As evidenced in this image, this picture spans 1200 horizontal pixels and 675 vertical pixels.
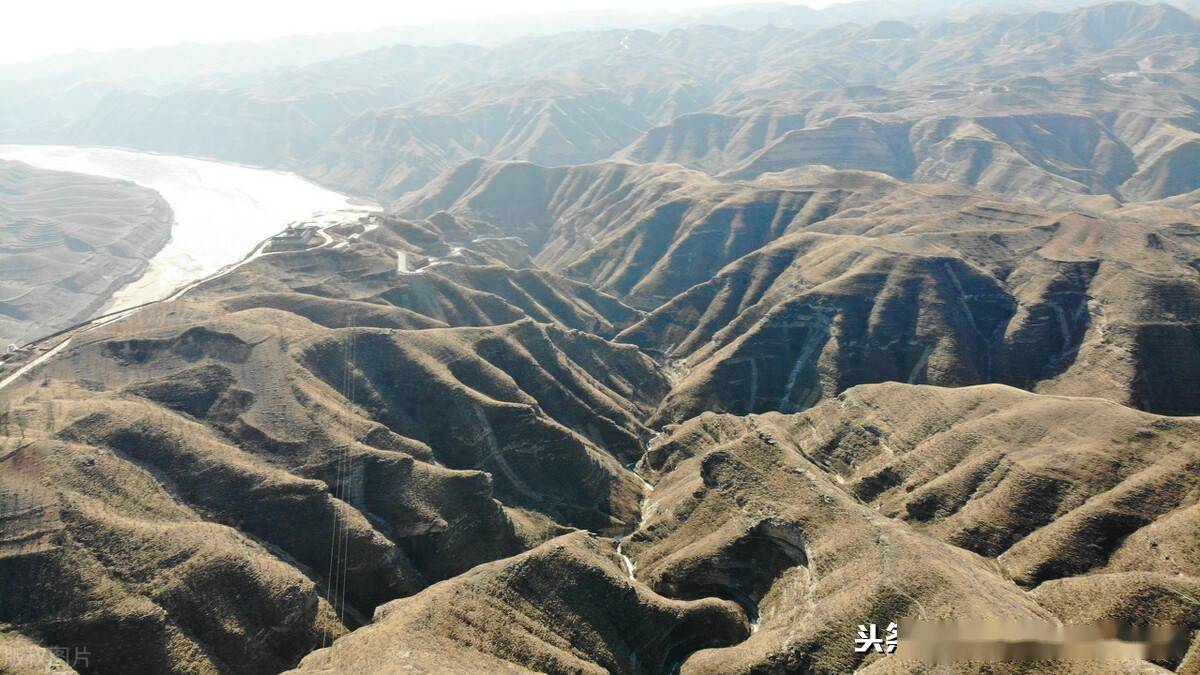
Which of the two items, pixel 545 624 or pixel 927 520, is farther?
pixel 927 520

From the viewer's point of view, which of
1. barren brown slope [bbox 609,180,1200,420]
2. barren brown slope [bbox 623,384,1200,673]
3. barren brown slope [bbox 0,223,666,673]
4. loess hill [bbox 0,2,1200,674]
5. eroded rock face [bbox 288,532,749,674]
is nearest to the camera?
eroded rock face [bbox 288,532,749,674]

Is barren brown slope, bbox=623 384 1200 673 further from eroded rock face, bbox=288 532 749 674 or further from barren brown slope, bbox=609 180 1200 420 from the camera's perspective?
barren brown slope, bbox=609 180 1200 420

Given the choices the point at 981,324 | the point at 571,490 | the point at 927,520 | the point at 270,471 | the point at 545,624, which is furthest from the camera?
the point at 981,324

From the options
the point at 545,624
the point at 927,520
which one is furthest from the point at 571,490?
the point at 927,520

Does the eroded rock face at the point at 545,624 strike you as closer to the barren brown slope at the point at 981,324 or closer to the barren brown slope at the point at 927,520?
the barren brown slope at the point at 927,520

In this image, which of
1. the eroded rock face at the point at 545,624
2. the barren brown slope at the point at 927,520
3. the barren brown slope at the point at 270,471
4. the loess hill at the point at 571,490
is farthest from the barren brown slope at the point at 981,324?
the eroded rock face at the point at 545,624

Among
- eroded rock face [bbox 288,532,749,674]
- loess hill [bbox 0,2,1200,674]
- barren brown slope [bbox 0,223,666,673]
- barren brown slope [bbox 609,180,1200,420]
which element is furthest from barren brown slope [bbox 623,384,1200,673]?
barren brown slope [bbox 609,180,1200,420]

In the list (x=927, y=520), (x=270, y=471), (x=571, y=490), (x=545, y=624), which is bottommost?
(x=571, y=490)

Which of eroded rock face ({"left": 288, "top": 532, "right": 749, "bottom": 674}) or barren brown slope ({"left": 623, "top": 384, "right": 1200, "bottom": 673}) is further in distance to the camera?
barren brown slope ({"left": 623, "top": 384, "right": 1200, "bottom": 673})

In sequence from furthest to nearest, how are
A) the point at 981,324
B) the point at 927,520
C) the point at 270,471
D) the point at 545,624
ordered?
the point at 981,324 → the point at 927,520 → the point at 270,471 → the point at 545,624

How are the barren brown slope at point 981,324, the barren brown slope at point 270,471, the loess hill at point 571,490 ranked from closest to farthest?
the loess hill at point 571,490 → the barren brown slope at point 270,471 → the barren brown slope at point 981,324

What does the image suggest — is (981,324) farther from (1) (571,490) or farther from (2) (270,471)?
(2) (270,471)

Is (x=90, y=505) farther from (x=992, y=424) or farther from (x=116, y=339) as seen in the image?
(x=992, y=424)
